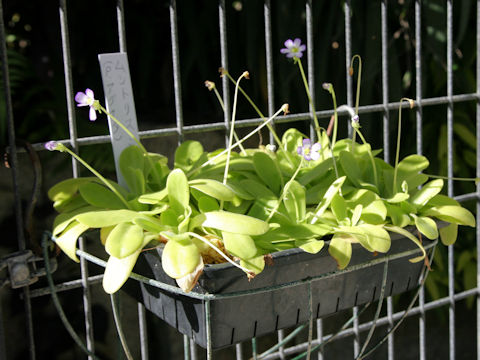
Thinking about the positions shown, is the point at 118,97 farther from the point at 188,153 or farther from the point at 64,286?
the point at 64,286

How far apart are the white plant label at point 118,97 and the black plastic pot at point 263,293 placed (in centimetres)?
16

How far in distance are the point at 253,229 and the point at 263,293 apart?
78mm

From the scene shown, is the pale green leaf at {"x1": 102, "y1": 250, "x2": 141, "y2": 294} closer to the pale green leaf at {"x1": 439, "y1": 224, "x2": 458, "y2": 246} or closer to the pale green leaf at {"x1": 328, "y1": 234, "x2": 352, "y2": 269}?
the pale green leaf at {"x1": 328, "y1": 234, "x2": 352, "y2": 269}

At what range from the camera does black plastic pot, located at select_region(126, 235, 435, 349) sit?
0.64 metres

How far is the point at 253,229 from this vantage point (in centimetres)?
63

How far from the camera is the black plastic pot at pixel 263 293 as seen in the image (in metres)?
0.64

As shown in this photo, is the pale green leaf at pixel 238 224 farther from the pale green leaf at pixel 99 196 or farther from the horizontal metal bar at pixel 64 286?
the horizontal metal bar at pixel 64 286

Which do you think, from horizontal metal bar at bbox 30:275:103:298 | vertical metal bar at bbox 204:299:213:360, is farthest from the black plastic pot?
horizontal metal bar at bbox 30:275:103:298

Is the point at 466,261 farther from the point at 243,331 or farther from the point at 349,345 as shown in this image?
the point at 243,331

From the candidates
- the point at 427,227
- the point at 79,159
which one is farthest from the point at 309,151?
the point at 79,159

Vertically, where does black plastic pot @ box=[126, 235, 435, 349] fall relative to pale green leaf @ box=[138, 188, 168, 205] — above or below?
below

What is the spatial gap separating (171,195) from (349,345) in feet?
4.73

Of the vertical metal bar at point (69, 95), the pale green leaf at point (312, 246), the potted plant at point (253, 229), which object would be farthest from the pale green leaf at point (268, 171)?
the vertical metal bar at point (69, 95)

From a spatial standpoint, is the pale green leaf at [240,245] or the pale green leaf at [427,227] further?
the pale green leaf at [427,227]
